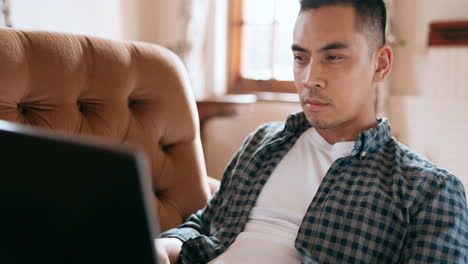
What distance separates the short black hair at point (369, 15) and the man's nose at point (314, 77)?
0.13 m

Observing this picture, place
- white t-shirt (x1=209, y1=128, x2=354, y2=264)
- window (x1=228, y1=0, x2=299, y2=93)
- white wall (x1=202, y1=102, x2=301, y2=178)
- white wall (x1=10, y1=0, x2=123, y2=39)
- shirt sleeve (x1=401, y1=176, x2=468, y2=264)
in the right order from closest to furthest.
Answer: shirt sleeve (x1=401, y1=176, x2=468, y2=264) < white t-shirt (x1=209, y1=128, x2=354, y2=264) < white wall (x1=10, y1=0, x2=123, y2=39) < white wall (x1=202, y1=102, x2=301, y2=178) < window (x1=228, y1=0, x2=299, y2=93)

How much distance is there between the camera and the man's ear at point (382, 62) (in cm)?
105

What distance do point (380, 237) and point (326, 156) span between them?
245 millimetres

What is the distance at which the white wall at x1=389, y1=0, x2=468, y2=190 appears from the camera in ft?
5.91

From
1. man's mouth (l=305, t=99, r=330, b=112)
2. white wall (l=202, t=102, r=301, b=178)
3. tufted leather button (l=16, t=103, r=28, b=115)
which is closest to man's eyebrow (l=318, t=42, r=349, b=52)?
man's mouth (l=305, t=99, r=330, b=112)

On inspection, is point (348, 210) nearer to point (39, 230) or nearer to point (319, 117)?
point (319, 117)

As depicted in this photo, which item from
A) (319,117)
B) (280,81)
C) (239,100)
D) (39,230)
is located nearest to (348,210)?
(319,117)

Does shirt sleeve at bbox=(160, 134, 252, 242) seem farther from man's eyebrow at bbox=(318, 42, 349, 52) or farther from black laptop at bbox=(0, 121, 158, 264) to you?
black laptop at bbox=(0, 121, 158, 264)

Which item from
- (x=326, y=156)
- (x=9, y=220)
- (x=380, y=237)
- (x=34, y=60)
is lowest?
(x=380, y=237)

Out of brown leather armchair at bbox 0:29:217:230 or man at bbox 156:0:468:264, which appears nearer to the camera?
man at bbox 156:0:468:264

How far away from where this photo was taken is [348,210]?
91 centimetres

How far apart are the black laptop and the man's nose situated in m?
0.72

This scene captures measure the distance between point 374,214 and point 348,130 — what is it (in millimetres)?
231

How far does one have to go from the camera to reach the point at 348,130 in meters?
1.04
